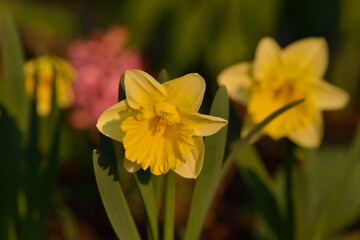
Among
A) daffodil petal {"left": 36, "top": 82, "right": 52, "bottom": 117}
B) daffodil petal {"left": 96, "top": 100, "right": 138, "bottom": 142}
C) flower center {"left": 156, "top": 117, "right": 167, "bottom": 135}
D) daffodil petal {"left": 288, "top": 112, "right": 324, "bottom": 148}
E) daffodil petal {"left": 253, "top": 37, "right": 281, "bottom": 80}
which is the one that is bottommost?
daffodil petal {"left": 288, "top": 112, "right": 324, "bottom": 148}

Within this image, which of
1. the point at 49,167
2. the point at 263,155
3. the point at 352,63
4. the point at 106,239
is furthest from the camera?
the point at 352,63

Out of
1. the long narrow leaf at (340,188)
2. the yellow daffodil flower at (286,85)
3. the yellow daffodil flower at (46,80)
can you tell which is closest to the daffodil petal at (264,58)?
the yellow daffodil flower at (286,85)

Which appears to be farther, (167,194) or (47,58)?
(47,58)

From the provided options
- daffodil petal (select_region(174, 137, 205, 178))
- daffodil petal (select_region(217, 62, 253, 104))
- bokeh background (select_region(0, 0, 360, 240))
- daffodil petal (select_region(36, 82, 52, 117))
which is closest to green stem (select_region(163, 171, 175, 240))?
daffodil petal (select_region(174, 137, 205, 178))

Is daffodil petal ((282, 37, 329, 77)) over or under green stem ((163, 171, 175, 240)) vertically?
over

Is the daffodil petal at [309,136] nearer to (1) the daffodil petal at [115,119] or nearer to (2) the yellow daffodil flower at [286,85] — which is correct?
(2) the yellow daffodil flower at [286,85]

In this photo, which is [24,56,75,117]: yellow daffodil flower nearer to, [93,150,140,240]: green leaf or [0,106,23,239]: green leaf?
[0,106,23,239]: green leaf

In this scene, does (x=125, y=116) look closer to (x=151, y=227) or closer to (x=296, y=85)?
(x=151, y=227)

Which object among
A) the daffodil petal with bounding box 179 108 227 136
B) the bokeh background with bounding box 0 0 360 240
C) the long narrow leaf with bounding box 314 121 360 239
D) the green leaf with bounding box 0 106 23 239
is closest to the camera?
the daffodil petal with bounding box 179 108 227 136

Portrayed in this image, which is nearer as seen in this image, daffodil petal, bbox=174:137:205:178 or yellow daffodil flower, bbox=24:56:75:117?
daffodil petal, bbox=174:137:205:178

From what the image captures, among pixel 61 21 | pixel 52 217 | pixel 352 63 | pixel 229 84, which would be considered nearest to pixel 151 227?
pixel 229 84
